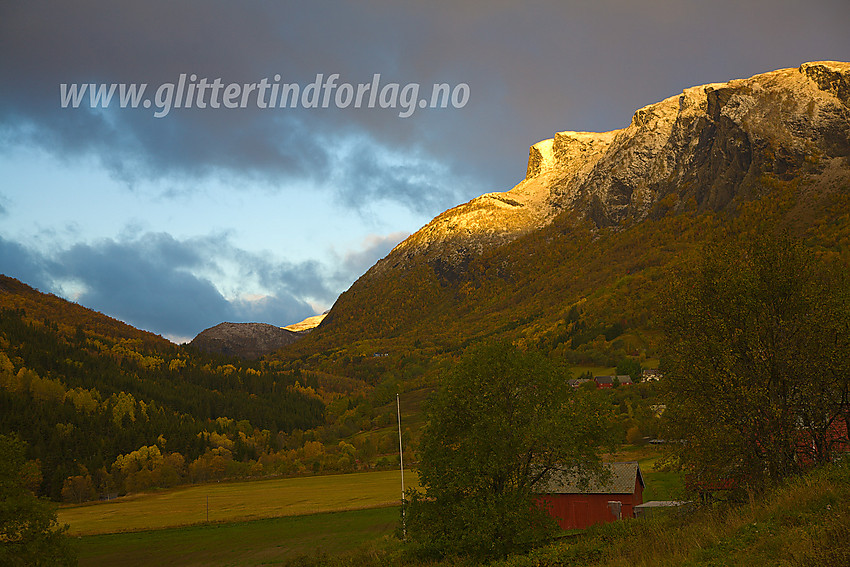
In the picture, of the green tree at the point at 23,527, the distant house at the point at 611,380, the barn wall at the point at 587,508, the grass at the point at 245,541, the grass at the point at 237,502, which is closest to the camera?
the green tree at the point at 23,527

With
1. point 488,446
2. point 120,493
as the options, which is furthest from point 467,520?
point 120,493

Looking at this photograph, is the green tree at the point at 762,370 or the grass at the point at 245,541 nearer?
the green tree at the point at 762,370

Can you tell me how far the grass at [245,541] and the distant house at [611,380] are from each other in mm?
114134

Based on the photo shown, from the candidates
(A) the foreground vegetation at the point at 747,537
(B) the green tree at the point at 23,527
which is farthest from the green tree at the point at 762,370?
(B) the green tree at the point at 23,527

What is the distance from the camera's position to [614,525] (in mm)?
29969

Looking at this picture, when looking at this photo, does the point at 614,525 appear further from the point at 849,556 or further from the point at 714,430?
the point at 849,556

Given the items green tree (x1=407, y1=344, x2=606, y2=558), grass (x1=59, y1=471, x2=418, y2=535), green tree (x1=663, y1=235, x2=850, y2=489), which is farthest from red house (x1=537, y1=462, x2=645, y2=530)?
grass (x1=59, y1=471, x2=418, y2=535)

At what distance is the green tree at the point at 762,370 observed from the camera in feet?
76.9

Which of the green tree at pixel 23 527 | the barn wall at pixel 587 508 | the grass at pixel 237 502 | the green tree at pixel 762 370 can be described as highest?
the green tree at pixel 762 370

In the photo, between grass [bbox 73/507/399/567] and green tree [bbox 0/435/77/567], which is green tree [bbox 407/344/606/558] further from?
green tree [bbox 0/435/77/567]

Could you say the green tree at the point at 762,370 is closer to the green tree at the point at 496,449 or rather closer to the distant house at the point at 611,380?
the green tree at the point at 496,449

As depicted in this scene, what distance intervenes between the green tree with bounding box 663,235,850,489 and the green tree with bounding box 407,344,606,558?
720 cm

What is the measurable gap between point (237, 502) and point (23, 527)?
6895 centimetres

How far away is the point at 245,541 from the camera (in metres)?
61.9
